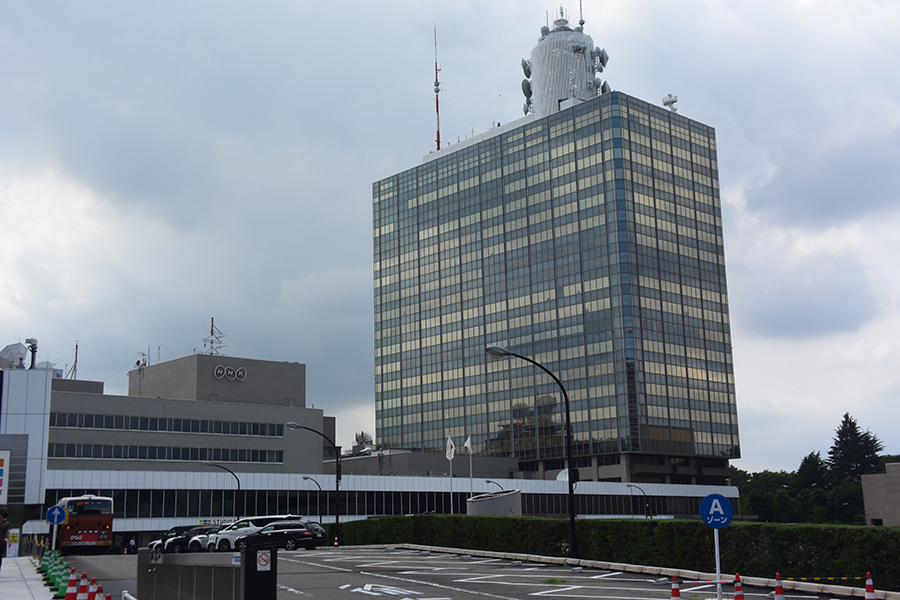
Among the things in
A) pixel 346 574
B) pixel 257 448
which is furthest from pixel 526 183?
pixel 346 574

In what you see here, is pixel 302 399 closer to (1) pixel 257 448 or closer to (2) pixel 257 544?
(1) pixel 257 448

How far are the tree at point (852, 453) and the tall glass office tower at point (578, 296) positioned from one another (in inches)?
1437

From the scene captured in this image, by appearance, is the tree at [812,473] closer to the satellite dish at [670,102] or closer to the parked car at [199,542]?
the satellite dish at [670,102]

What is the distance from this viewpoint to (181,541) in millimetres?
43188

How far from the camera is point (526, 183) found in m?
136

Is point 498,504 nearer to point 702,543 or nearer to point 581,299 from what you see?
point 702,543

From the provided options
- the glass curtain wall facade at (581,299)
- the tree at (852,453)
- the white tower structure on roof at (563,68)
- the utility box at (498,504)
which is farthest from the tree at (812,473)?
the utility box at (498,504)

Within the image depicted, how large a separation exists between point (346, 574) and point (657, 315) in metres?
102

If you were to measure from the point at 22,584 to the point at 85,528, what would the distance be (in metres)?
29.6

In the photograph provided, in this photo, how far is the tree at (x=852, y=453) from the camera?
506ft

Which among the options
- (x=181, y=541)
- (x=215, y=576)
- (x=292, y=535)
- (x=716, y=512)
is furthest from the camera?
(x=292, y=535)

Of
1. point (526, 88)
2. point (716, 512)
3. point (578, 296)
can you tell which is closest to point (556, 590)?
point (716, 512)

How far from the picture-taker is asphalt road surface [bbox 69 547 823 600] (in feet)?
73.0

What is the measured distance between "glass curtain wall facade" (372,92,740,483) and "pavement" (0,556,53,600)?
3705 inches
